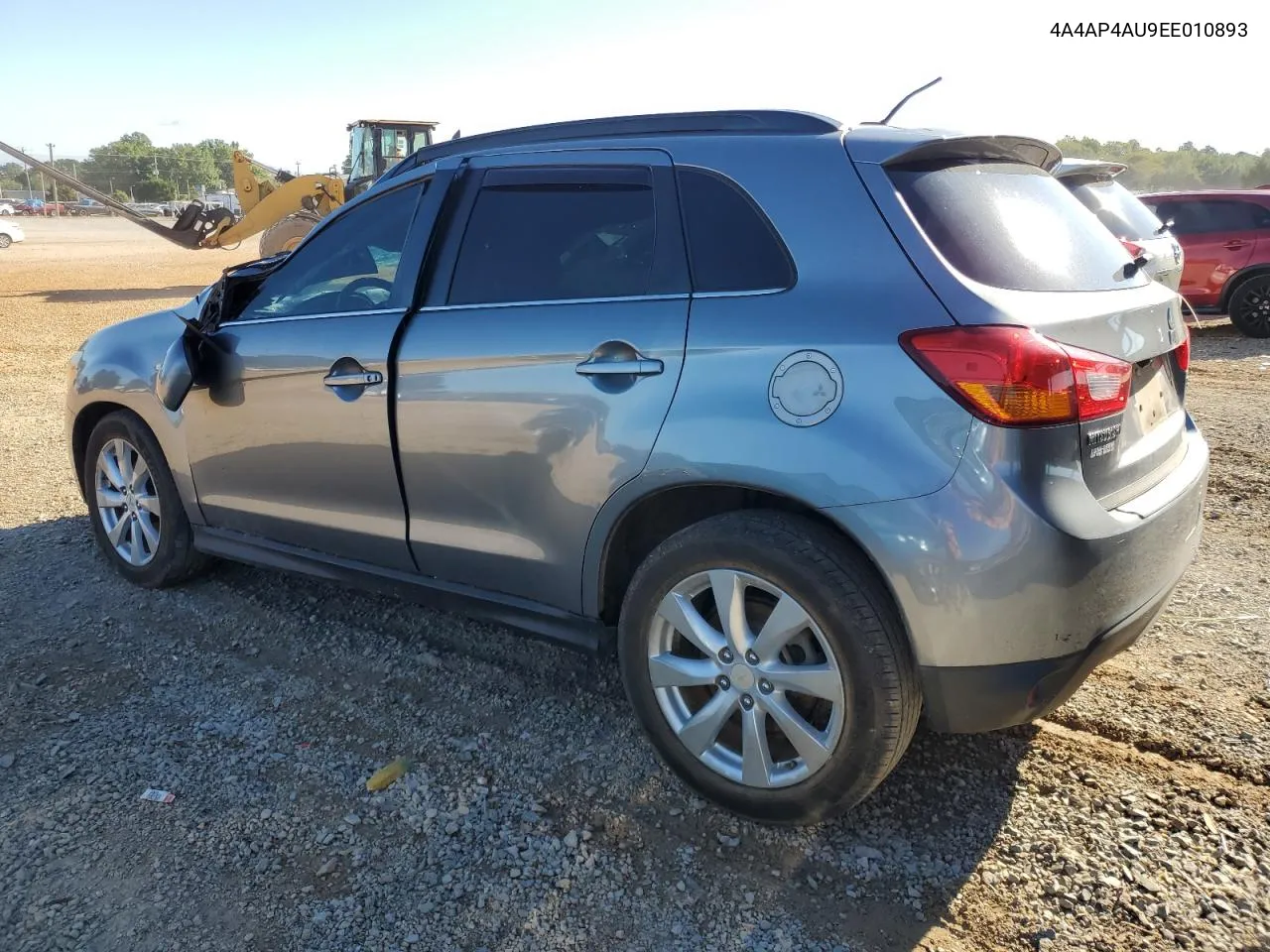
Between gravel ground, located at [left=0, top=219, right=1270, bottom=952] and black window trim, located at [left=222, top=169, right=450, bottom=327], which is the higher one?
black window trim, located at [left=222, top=169, right=450, bottom=327]

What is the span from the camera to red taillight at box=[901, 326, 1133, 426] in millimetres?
2295

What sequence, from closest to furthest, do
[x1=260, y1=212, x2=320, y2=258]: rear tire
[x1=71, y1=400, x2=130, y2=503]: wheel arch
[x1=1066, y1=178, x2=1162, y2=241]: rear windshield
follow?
[x1=71, y1=400, x2=130, y2=503]: wheel arch < [x1=1066, y1=178, x2=1162, y2=241]: rear windshield < [x1=260, y1=212, x2=320, y2=258]: rear tire

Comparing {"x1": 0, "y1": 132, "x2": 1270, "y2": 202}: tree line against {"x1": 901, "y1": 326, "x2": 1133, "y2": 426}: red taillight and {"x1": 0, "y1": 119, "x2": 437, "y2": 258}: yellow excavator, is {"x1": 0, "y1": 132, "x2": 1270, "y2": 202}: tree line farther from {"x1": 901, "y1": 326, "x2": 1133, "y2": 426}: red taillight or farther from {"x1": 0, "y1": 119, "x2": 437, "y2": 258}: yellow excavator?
{"x1": 901, "y1": 326, "x2": 1133, "y2": 426}: red taillight

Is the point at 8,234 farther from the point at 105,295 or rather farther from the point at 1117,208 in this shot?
the point at 1117,208

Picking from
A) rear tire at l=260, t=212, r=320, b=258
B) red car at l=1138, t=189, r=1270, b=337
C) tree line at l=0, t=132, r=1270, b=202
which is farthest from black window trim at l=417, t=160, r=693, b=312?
tree line at l=0, t=132, r=1270, b=202

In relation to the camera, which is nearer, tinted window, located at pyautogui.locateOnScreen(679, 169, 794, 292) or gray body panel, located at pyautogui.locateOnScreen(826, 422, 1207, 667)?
gray body panel, located at pyautogui.locateOnScreen(826, 422, 1207, 667)

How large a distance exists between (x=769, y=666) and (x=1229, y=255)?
1155 centimetres

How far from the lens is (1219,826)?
2748mm

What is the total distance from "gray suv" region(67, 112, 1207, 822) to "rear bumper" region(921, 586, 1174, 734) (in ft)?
0.03

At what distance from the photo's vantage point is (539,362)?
3.00m

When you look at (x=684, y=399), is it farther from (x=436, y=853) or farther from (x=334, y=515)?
(x=334, y=515)

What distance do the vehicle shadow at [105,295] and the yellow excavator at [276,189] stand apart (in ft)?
4.77

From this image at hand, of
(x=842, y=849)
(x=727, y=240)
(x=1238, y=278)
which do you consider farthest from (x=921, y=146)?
(x=1238, y=278)

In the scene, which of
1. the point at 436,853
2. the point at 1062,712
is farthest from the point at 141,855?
the point at 1062,712
